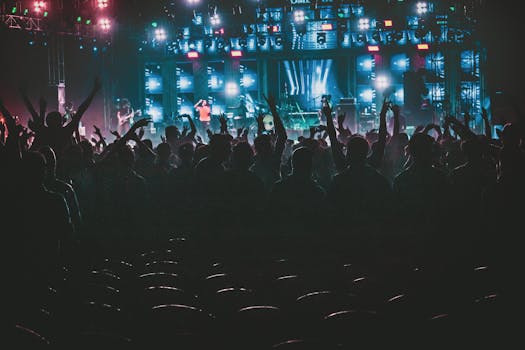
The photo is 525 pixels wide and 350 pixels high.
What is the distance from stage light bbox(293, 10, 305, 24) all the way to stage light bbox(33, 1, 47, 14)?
33.5ft

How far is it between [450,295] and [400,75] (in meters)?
28.6

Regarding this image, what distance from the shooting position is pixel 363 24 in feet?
93.1

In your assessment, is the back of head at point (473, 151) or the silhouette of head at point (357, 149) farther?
the back of head at point (473, 151)

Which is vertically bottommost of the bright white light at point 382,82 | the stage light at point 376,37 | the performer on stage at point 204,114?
the performer on stage at point 204,114

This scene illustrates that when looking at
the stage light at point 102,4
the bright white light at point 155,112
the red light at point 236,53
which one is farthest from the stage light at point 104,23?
the bright white light at point 155,112

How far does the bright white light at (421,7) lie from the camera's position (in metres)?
28.0

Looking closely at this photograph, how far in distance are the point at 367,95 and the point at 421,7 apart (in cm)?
488

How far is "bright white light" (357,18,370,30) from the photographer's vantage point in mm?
28312

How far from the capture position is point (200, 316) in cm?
297

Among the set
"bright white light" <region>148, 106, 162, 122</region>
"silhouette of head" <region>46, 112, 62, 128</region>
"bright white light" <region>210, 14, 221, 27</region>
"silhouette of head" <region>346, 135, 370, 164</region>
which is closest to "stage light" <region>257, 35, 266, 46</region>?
"bright white light" <region>210, 14, 221, 27</region>

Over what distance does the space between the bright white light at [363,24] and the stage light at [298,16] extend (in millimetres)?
2470

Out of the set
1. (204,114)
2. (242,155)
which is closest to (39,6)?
(204,114)

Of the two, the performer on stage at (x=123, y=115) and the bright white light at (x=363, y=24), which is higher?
the bright white light at (x=363, y=24)

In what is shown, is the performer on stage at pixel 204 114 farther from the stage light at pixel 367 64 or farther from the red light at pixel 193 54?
the stage light at pixel 367 64
